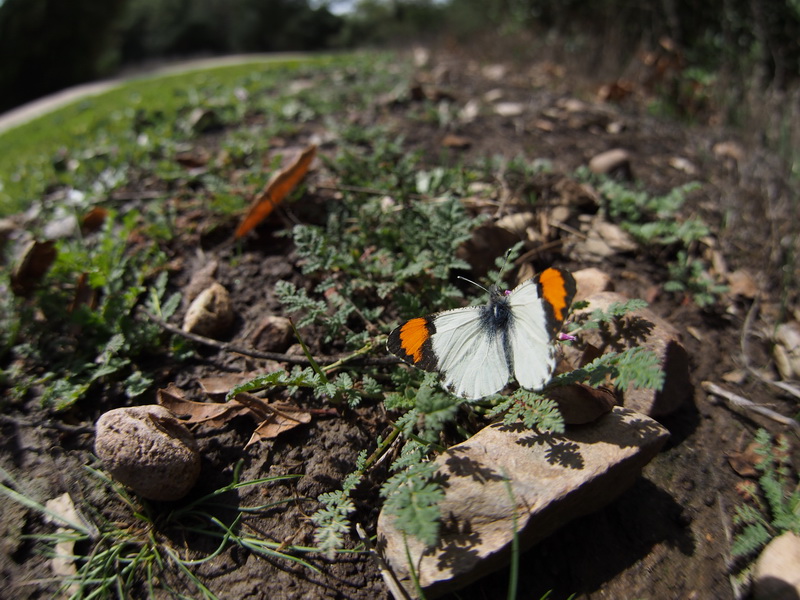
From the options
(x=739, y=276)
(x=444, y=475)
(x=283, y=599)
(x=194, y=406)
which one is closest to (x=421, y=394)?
(x=444, y=475)

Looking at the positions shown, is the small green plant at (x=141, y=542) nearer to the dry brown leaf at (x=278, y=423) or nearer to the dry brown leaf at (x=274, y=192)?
the dry brown leaf at (x=278, y=423)

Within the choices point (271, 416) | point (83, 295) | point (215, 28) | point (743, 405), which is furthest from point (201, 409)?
point (215, 28)

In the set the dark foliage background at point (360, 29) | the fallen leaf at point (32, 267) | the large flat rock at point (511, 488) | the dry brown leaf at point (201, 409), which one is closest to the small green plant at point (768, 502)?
the large flat rock at point (511, 488)

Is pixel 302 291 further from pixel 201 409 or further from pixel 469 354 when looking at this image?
pixel 469 354

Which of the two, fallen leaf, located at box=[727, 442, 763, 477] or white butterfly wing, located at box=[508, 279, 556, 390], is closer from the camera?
white butterfly wing, located at box=[508, 279, 556, 390]

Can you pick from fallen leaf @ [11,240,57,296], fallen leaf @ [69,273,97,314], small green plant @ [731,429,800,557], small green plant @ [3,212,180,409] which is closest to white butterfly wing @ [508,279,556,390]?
small green plant @ [731,429,800,557]

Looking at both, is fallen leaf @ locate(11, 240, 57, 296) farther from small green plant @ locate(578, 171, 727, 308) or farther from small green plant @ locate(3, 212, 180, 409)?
small green plant @ locate(578, 171, 727, 308)

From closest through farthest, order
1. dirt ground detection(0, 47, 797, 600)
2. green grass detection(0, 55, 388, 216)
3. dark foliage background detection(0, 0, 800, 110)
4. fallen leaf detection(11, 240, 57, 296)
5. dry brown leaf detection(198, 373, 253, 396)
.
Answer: dirt ground detection(0, 47, 797, 600), dry brown leaf detection(198, 373, 253, 396), fallen leaf detection(11, 240, 57, 296), green grass detection(0, 55, 388, 216), dark foliage background detection(0, 0, 800, 110)
